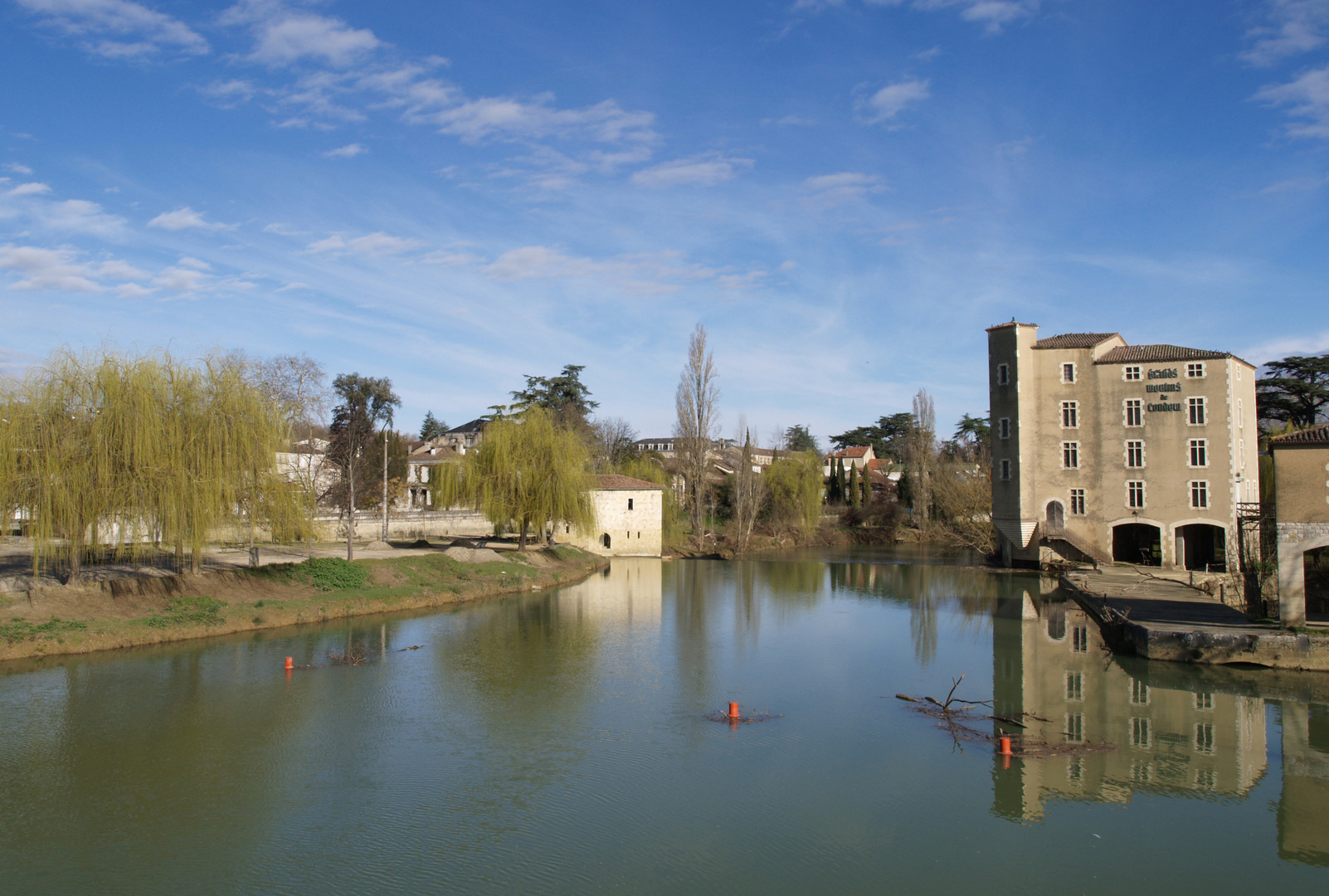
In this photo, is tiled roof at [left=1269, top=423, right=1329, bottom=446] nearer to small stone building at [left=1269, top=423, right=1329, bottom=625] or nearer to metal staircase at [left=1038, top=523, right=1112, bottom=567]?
small stone building at [left=1269, top=423, right=1329, bottom=625]

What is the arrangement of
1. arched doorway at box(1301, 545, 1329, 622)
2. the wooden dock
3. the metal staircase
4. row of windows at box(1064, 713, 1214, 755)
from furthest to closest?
the metal staircase → arched doorway at box(1301, 545, 1329, 622) → the wooden dock → row of windows at box(1064, 713, 1214, 755)

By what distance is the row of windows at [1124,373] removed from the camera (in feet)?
114

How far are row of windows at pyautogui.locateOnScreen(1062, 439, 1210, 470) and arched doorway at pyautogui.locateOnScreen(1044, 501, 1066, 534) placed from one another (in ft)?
5.54

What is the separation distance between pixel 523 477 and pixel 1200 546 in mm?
29214

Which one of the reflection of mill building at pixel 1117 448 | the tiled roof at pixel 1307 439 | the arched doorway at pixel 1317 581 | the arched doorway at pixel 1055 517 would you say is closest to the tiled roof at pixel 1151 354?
the reflection of mill building at pixel 1117 448

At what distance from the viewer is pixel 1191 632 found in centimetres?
1825

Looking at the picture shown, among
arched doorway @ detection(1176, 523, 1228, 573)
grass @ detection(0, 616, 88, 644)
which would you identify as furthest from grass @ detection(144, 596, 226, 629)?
arched doorway @ detection(1176, 523, 1228, 573)

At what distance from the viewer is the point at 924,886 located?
8.67m

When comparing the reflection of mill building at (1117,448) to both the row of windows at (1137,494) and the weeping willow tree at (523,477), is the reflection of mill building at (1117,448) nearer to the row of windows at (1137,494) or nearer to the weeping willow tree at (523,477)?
the row of windows at (1137,494)

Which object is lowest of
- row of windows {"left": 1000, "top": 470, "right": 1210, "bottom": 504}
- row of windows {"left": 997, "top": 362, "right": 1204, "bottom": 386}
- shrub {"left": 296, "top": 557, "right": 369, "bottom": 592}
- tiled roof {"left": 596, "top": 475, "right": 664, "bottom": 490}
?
shrub {"left": 296, "top": 557, "right": 369, "bottom": 592}

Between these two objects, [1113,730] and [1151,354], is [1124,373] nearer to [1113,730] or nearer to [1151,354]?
[1151,354]

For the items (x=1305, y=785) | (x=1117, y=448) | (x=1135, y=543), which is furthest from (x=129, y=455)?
(x=1135, y=543)

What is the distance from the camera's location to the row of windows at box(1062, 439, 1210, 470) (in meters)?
34.5

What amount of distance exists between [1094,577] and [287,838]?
29.4 metres
